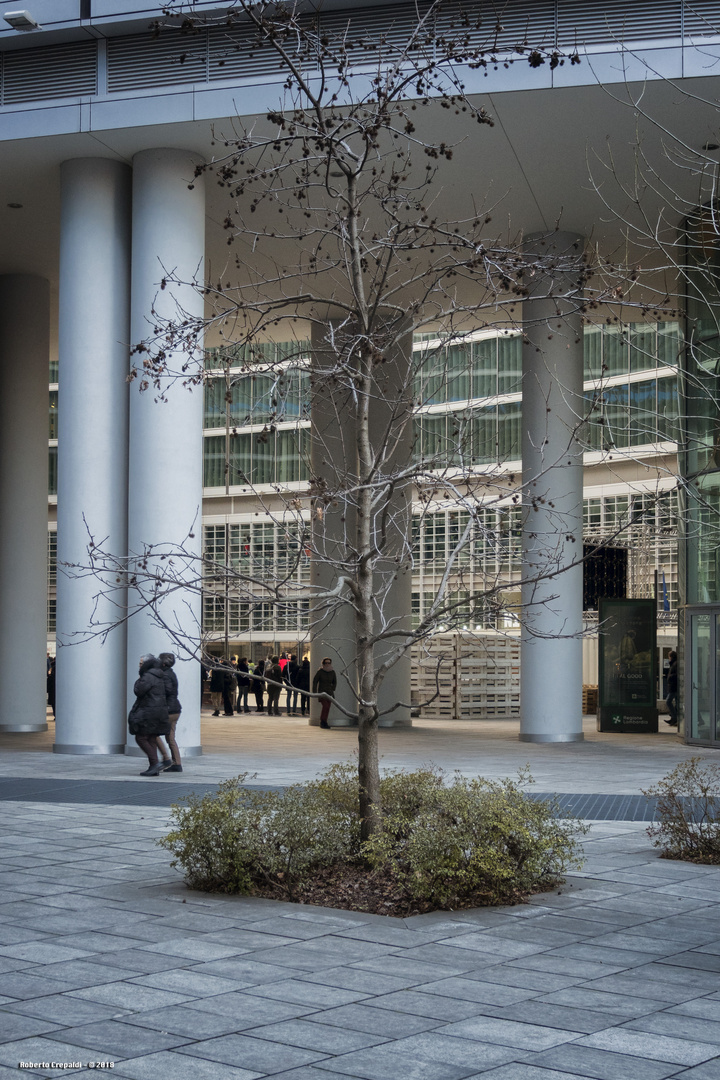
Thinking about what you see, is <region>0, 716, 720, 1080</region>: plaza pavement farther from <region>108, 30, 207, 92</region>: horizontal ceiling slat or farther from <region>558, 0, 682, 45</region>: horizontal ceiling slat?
<region>108, 30, 207, 92</region>: horizontal ceiling slat

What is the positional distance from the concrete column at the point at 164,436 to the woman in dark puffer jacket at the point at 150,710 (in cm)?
209

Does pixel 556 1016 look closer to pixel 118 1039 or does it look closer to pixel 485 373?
pixel 118 1039

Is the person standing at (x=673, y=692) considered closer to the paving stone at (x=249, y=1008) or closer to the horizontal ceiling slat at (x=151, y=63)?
the horizontal ceiling slat at (x=151, y=63)

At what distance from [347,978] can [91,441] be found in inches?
553

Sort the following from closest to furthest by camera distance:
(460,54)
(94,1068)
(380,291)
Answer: (94,1068)
(460,54)
(380,291)

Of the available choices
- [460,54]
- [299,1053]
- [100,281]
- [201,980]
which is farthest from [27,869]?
[100,281]

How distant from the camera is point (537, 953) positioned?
685 cm

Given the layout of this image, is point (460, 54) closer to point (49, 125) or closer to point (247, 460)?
point (49, 125)

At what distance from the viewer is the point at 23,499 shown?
84.3 ft

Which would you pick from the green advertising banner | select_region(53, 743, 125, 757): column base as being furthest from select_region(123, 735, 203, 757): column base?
the green advertising banner

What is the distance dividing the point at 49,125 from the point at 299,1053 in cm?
1659

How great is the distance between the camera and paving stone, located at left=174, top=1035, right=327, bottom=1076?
4875 mm

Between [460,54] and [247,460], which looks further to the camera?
[247,460]

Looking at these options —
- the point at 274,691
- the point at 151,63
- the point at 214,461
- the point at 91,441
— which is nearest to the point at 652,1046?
the point at 91,441
